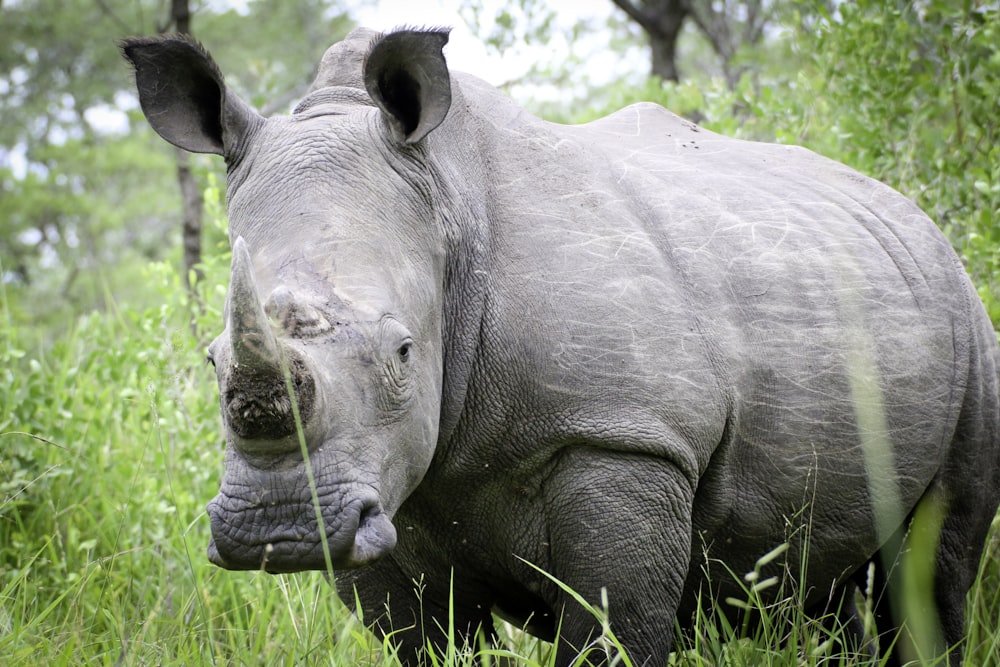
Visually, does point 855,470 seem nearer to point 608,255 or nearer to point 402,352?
point 608,255

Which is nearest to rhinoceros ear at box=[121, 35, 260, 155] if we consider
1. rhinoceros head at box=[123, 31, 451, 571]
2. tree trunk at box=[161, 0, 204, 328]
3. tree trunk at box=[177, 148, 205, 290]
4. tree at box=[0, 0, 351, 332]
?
rhinoceros head at box=[123, 31, 451, 571]

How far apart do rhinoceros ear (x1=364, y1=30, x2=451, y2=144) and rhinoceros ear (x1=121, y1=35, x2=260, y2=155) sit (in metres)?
A: 0.36

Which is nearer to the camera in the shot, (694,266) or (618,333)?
(618,333)

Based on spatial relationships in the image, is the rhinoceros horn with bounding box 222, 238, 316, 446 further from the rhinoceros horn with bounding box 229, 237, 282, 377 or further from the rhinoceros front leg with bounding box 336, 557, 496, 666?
the rhinoceros front leg with bounding box 336, 557, 496, 666

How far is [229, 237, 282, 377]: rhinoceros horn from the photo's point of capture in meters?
2.36

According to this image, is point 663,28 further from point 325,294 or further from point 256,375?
point 256,375

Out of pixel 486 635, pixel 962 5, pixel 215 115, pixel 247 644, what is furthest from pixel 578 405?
pixel 962 5

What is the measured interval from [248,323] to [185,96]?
3.58ft

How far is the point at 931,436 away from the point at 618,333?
4.19 feet

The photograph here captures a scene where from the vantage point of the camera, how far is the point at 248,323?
2.36 metres

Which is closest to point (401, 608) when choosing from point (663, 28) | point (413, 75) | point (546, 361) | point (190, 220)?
point (546, 361)

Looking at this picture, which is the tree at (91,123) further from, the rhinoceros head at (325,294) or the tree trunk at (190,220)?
the rhinoceros head at (325,294)

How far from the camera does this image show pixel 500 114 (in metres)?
3.54

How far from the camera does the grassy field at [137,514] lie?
→ 3.86 metres
